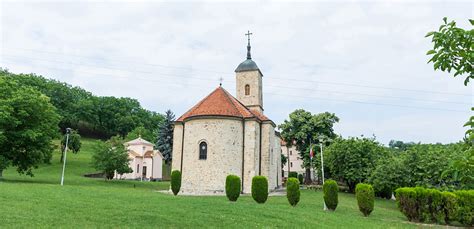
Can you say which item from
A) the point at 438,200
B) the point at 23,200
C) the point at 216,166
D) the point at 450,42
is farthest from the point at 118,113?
the point at 450,42

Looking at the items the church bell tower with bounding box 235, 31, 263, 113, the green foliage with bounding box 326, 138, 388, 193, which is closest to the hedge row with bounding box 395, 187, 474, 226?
the green foliage with bounding box 326, 138, 388, 193

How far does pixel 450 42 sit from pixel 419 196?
13826 millimetres

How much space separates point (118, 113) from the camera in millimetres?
80062

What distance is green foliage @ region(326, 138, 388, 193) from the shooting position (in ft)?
91.9

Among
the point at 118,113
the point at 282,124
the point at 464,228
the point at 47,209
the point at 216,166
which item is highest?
the point at 118,113

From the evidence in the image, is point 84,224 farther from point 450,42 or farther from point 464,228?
point 464,228

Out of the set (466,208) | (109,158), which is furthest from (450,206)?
(109,158)

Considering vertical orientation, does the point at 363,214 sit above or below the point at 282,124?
below

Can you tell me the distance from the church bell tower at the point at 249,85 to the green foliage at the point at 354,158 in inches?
379

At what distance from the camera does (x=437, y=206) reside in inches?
581

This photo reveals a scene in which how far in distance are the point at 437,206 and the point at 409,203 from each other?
3.66 ft

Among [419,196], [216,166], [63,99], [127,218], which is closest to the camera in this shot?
[127,218]

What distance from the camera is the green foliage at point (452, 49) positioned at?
11.4ft

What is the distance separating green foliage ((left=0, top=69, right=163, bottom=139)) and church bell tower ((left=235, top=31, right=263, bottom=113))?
159ft
